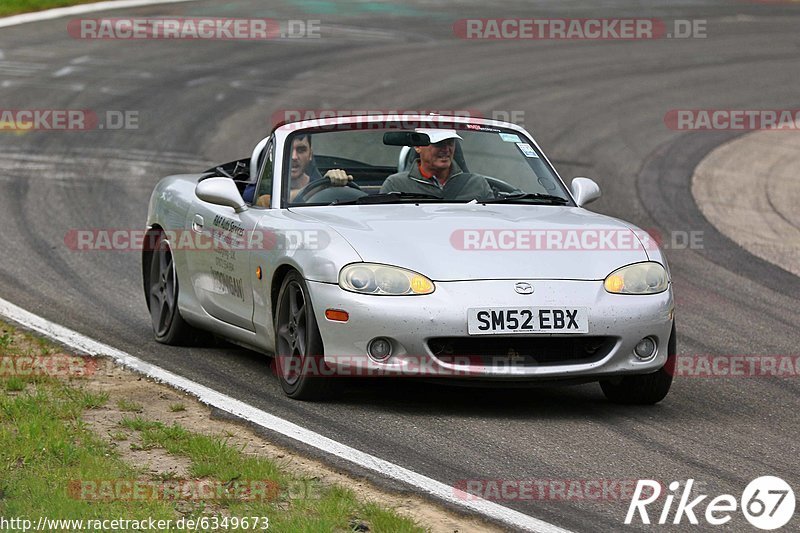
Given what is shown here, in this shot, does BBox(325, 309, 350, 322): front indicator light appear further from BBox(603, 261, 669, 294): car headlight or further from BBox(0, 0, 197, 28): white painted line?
BBox(0, 0, 197, 28): white painted line

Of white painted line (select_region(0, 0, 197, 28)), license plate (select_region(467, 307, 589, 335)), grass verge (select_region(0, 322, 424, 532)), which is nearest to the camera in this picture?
grass verge (select_region(0, 322, 424, 532))

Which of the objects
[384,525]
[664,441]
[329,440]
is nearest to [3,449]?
[329,440]

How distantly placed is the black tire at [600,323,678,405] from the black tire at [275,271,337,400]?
1466mm

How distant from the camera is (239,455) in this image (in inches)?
253

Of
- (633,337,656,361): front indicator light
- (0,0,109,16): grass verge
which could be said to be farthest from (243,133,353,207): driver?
(0,0,109,16): grass verge

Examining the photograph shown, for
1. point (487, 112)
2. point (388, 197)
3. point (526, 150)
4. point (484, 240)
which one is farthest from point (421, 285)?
point (487, 112)

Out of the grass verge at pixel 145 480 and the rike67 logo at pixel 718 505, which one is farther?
the rike67 logo at pixel 718 505

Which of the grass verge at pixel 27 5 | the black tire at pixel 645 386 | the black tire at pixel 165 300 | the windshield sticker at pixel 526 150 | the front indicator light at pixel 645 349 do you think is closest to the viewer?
the front indicator light at pixel 645 349

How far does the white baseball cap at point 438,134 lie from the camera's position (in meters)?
8.91

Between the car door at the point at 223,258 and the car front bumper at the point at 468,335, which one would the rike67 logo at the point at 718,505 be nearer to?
the car front bumper at the point at 468,335

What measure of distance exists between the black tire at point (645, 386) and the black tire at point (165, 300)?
9.60 ft

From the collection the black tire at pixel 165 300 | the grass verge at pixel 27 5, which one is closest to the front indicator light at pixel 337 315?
the black tire at pixel 165 300

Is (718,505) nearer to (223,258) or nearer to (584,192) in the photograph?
(584,192)

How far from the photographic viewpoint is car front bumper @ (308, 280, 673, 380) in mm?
7285
